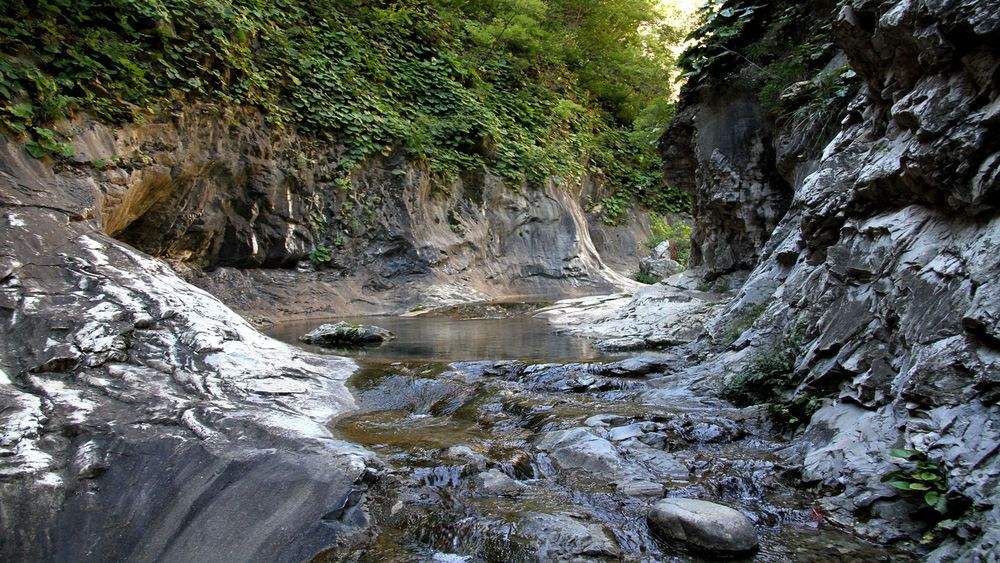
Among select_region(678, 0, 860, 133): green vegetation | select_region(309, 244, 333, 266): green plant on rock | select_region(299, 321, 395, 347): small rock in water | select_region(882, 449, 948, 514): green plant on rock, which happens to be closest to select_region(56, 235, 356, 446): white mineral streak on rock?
select_region(299, 321, 395, 347): small rock in water

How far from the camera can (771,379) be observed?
4832 millimetres

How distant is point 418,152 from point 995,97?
12006 millimetres

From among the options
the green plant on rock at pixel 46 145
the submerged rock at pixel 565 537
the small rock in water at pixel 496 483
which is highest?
the green plant on rock at pixel 46 145

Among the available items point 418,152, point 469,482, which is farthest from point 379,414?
point 418,152

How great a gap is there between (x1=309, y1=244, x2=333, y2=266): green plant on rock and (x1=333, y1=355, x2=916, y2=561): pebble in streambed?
23.5ft

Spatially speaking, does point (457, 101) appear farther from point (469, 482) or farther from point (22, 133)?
point (469, 482)

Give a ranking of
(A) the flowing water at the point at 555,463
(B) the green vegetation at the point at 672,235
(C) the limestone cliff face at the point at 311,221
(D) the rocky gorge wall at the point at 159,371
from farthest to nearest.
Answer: (B) the green vegetation at the point at 672,235 < (C) the limestone cliff face at the point at 311,221 < (D) the rocky gorge wall at the point at 159,371 < (A) the flowing water at the point at 555,463

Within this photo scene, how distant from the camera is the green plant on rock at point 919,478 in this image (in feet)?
8.82

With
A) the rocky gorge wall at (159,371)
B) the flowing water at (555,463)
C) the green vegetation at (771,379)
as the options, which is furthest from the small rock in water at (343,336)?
the green vegetation at (771,379)

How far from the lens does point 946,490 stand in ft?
8.82

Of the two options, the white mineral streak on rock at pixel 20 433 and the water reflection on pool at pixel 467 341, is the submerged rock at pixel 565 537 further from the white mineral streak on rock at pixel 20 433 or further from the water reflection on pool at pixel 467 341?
the water reflection on pool at pixel 467 341

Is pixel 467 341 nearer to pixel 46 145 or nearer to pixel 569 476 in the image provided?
pixel 569 476

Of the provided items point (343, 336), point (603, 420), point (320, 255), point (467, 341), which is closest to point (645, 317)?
point (467, 341)

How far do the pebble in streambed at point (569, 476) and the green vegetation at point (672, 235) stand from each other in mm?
15283
